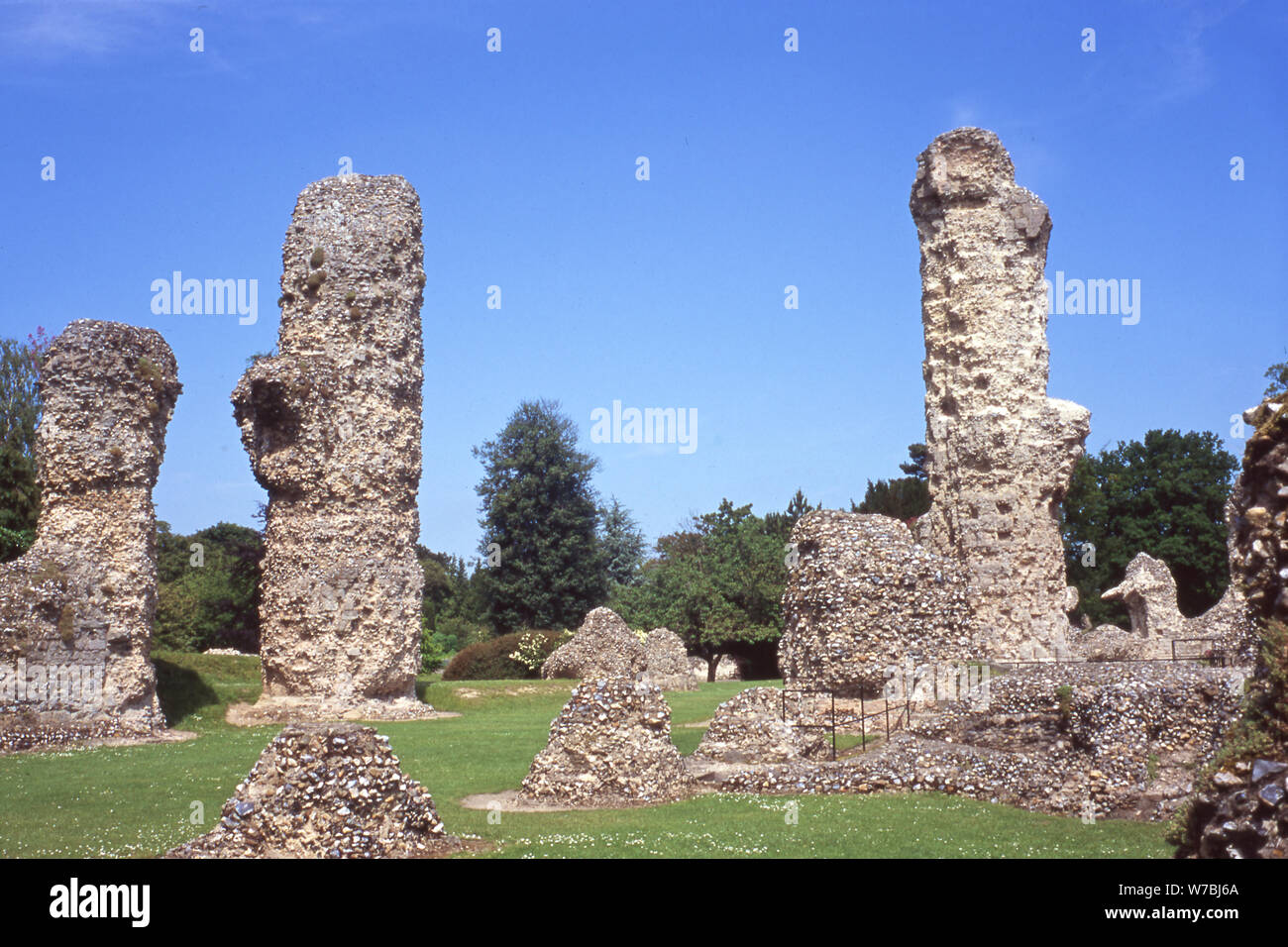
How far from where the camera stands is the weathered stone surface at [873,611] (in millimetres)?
16797

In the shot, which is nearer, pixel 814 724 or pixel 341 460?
pixel 814 724

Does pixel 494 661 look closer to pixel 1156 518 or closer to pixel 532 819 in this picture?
pixel 532 819

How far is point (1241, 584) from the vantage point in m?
7.43

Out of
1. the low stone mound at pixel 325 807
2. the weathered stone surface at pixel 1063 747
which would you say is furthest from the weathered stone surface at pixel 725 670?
the low stone mound at pixel 325 807

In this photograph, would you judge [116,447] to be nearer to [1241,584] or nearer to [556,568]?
[1241,584]

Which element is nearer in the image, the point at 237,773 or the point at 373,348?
the point at 237,773

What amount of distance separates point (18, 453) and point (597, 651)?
20.2 metres

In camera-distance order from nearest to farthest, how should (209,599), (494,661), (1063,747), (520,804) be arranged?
(520,804)
(1063,747)
(494,661)
(209,599)

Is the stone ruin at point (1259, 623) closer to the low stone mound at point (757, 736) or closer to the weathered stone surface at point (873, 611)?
the low stone mound at point (757, 736)

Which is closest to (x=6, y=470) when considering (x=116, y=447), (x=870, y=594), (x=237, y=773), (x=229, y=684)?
(x=229, y=684)

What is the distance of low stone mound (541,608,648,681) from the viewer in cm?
3397

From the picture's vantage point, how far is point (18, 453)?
114 feet

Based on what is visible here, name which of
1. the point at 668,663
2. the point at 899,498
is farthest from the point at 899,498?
the point at 668,663
